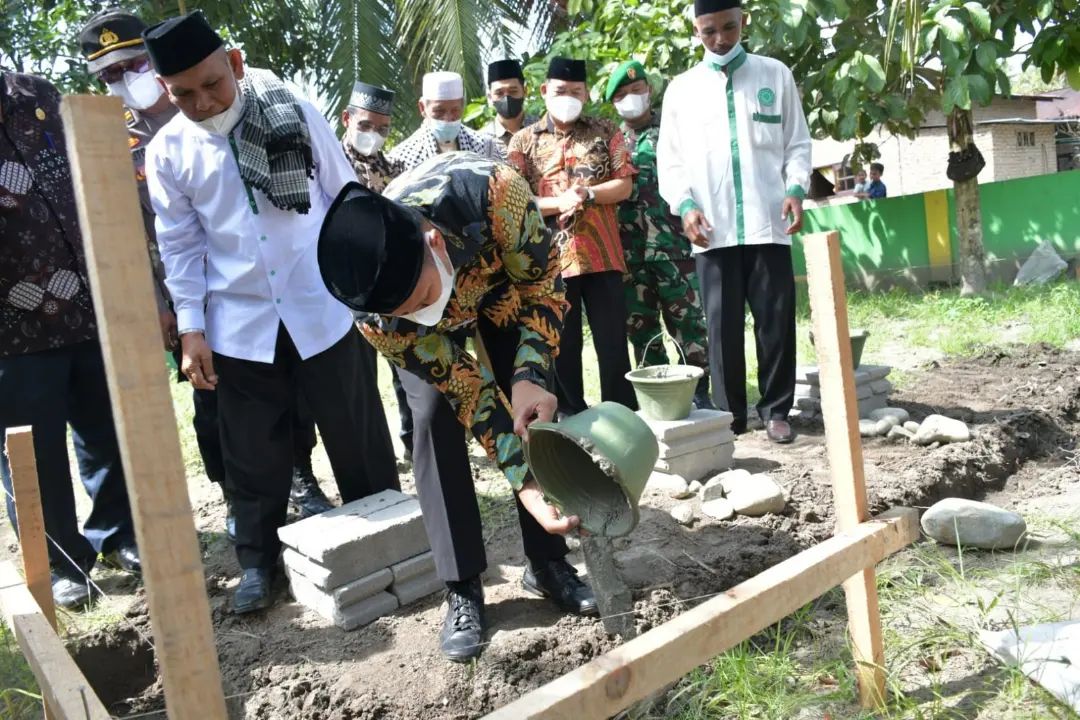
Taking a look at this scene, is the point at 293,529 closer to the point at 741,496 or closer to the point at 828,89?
the point at 741,496

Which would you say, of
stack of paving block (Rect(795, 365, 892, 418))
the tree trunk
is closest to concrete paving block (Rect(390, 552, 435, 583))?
stack of paving block (Rect(795, 365, 892, 418))

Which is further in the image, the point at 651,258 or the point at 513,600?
the point at 651,258

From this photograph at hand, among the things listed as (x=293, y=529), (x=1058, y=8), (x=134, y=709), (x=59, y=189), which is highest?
(x=1058, y=8)

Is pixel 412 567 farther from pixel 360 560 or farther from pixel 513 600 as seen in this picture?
pixel 513 600

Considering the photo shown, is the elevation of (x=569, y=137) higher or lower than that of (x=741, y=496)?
higher

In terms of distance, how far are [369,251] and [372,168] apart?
260 cm

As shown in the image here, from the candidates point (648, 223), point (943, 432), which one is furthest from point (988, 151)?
point (943, 432)

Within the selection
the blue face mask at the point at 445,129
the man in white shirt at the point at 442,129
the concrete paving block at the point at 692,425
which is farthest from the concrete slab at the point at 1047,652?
the blue face mask at the point at 445,129

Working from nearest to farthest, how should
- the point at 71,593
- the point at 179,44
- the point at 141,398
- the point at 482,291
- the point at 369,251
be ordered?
the point at 141,398 < the point at 369,251 < the point at 482,291 < the point at 179,44 < the point at 71,593

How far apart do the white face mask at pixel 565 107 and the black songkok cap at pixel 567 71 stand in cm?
11

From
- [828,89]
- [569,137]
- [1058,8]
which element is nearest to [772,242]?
[569,137]

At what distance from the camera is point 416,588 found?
2973 mm

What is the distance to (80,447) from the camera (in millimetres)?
3475

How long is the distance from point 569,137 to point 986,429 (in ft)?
7.62
